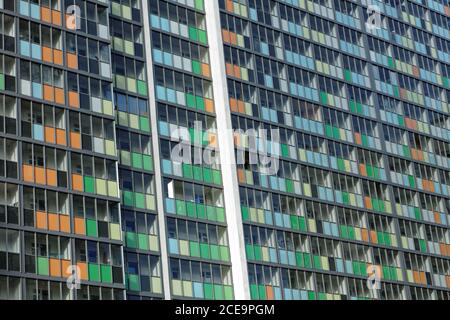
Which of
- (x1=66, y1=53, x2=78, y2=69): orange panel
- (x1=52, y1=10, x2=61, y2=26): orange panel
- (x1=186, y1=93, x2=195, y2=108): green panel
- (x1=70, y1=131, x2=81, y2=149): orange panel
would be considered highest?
(x1=52, y1=10, x2=61, y2=26): orange panel

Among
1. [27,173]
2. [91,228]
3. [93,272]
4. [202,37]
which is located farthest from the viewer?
[202,37]

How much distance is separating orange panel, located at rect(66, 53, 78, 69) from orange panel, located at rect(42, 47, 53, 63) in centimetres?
137

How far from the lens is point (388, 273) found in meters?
88.5

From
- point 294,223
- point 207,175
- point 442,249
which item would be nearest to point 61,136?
point 207,175

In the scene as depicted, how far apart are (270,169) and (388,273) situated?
50.0ft

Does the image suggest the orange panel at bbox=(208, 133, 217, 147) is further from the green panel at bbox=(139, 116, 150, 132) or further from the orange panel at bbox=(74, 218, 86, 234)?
the orange panel at bbox=(74, 218, 86, 234)

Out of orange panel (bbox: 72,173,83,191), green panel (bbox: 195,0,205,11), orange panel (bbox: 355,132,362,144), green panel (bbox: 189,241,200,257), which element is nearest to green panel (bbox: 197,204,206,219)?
green panel (bbox: 189,241,200,257)

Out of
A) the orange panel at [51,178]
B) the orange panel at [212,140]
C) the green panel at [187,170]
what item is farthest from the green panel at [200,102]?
the orange panel at [51,178]

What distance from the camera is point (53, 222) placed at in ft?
216

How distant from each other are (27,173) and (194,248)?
1586cm

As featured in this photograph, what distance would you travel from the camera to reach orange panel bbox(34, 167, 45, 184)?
→ 218ft

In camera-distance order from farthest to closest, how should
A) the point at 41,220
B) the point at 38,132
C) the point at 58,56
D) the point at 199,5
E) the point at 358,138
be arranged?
the point at 358,138
the point at 199,5
the point at 58,56
the point at 38,132
the point at 41,220

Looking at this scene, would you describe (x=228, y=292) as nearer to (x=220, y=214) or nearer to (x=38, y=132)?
(x=220, y=214)
